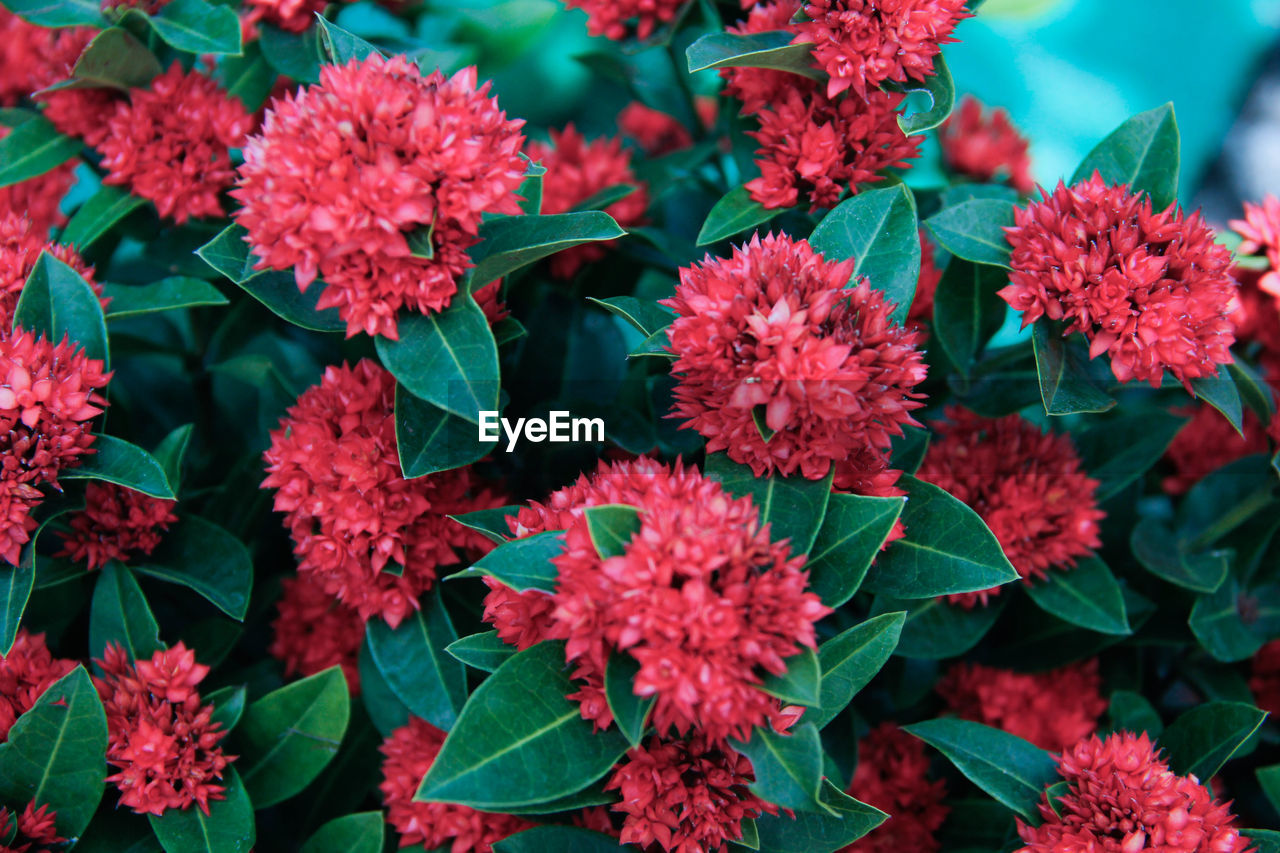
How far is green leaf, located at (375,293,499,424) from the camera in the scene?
913mm

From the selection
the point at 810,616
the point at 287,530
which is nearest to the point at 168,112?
the point at 287,530

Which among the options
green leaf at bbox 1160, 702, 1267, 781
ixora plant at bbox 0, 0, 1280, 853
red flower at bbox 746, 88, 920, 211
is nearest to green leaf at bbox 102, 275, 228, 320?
ixora plant at bbox 0, 0, 1280, 853

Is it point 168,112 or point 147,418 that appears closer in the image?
point 168,112

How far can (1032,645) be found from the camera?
142 cm

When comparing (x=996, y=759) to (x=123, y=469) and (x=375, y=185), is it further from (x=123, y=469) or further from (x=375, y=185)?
(x=123, y=469)

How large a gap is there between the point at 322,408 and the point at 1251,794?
1.56 meters

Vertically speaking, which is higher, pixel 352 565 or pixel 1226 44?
pixel 1226 44

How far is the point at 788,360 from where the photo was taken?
0.85 metres

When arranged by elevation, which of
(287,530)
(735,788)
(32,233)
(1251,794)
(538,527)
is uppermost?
(32,233)

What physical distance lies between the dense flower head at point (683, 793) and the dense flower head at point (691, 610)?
0.27ft

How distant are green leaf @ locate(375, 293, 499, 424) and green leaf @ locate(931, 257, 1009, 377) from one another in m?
0.67

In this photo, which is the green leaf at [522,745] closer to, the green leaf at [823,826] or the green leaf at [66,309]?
the green leaf at [823,826]

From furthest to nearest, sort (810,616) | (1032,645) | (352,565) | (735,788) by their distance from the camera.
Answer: (1032,645) < (352,565) < (735,788) < (810,616)

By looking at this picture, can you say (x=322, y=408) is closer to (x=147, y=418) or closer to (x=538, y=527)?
(x=538, y=527)
